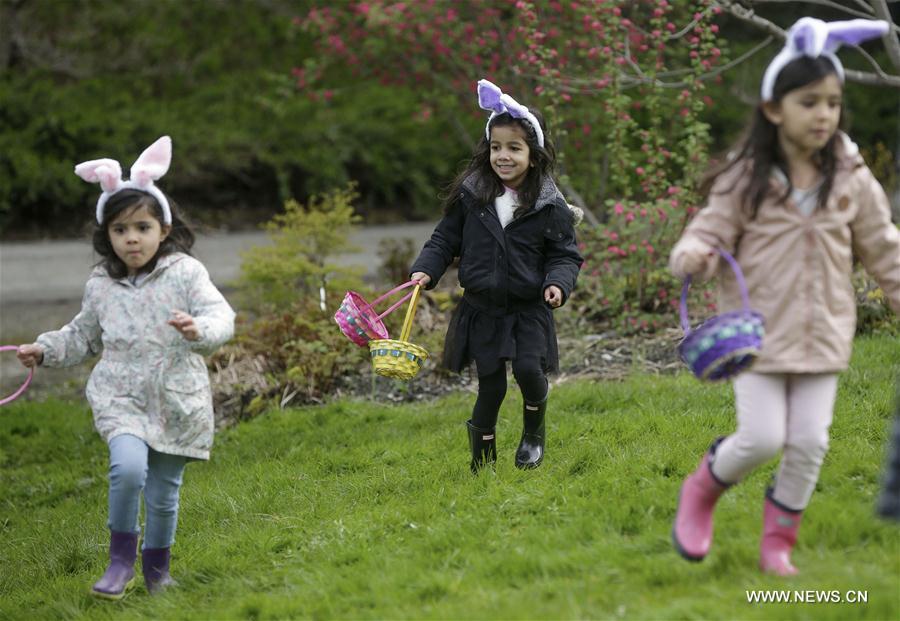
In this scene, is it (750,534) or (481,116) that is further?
(481,116)

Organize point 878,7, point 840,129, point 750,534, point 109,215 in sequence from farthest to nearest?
point 878,7, point 109,215, point 750,534, point 840,129

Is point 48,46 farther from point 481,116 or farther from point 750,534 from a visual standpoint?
point 750,534

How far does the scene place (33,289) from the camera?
1128 centimetres

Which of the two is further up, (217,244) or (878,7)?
(878,7)

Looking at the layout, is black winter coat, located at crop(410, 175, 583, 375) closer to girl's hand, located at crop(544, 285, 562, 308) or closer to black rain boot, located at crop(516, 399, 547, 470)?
girl's hand, located at crop(544, 285, 562, 308)

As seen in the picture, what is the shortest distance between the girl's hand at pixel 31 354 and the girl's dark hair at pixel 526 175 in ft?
6.12

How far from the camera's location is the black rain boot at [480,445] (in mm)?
5262

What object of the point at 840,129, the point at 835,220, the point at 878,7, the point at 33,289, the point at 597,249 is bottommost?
the point at 33,289

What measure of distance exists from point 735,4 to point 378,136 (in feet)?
26.9

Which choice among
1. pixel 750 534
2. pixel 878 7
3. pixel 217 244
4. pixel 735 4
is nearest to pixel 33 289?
pixel 217 244

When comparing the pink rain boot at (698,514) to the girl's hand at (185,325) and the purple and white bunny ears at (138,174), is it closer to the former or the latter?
the girl's hand at (185,325)

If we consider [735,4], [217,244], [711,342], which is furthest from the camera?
[217,244]

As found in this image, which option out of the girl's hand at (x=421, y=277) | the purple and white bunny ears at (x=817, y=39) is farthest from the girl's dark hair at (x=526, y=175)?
the purple and white bunny ears at (x=817, y=39)

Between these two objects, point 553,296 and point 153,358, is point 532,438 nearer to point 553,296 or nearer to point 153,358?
point 553,296
